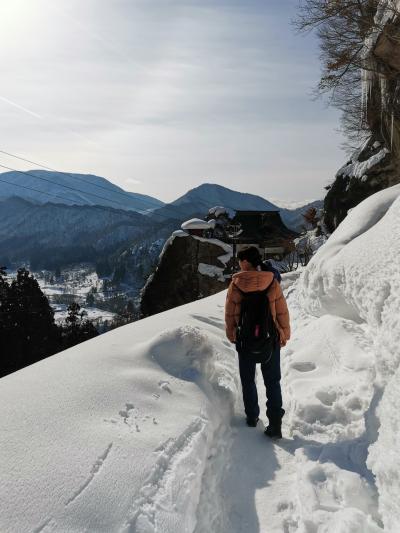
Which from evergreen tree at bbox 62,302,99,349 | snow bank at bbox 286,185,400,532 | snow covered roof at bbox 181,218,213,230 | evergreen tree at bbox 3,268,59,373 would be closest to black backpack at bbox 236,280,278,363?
snow bank at bbox 286,185,400,532

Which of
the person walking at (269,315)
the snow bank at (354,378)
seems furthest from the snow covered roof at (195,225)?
the person walking at (269,315)

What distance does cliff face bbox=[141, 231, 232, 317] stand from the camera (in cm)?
3172

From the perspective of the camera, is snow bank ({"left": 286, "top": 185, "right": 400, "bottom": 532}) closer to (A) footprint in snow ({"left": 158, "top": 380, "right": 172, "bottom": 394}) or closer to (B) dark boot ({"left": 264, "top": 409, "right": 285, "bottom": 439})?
(B) dark boot ({"left": 264, "top": 409, "right": 285, "bottom": 439})

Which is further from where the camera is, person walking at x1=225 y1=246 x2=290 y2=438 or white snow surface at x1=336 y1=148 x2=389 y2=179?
white snow surface at x1=336 y1=148 x2=389 y2=179

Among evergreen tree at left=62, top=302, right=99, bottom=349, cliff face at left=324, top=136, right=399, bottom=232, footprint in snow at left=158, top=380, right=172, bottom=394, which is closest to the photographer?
footprint in snow at left=158, top=380, right=172, bottom=394

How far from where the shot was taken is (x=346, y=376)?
446 cm

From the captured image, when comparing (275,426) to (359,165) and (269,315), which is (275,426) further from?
(359,165)

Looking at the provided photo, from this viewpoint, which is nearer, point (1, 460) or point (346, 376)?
point (1, 460)

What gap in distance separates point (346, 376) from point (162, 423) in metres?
2.30

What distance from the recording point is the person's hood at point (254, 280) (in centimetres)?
381

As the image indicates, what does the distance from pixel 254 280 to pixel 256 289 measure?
0.09 m

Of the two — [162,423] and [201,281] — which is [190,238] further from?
[162,423]

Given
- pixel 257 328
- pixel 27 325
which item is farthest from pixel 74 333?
pixel 257 328

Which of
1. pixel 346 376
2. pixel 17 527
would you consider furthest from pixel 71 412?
pixel 346 376
